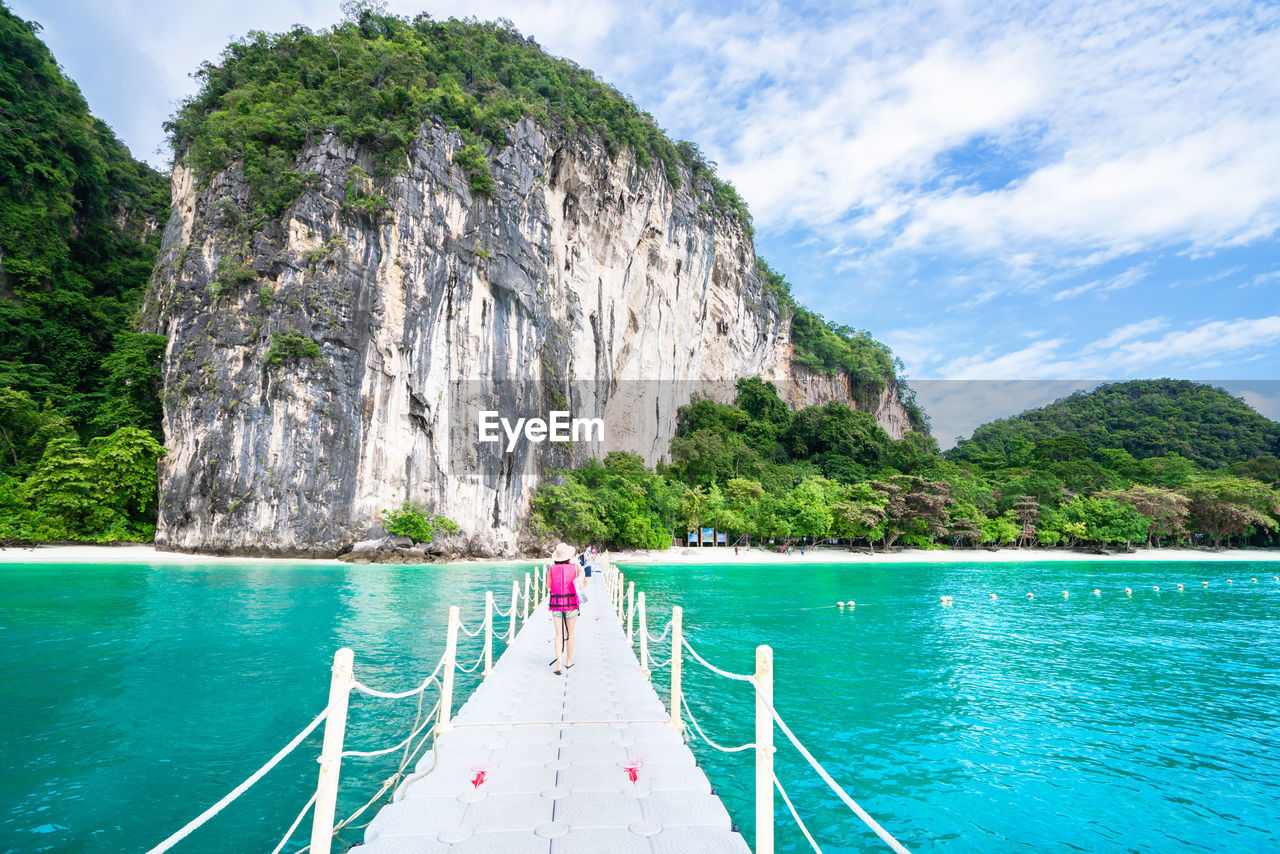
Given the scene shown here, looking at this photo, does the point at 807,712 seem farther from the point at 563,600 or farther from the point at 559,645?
the point at 563,600

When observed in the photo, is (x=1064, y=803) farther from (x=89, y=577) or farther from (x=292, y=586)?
(x=89, y=577)

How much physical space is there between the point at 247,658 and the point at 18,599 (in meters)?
10.2

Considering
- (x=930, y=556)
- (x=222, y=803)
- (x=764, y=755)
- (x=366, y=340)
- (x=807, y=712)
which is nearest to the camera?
(x=222, y=803)

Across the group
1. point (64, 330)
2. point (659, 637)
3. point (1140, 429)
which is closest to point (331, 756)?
point (659, 637)

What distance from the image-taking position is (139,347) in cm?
3123

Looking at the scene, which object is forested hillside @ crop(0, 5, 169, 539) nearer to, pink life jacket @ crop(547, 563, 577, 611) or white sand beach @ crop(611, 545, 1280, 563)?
white sand beach @ crop(611, 545, 1280, 563)

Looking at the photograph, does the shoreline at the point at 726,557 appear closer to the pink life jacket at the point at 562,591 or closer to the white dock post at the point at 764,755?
the pink life jacket at the point at 562,591

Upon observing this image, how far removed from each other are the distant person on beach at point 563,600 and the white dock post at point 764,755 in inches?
151

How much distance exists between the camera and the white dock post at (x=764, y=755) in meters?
2.91

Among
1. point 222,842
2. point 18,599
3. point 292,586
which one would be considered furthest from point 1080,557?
point 18,599

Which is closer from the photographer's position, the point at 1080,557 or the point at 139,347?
the point at 139,347

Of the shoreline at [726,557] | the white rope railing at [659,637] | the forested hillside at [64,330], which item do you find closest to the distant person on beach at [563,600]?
the white rope railing at [659,637]

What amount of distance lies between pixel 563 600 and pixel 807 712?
12.7ft

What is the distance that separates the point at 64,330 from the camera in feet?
105
